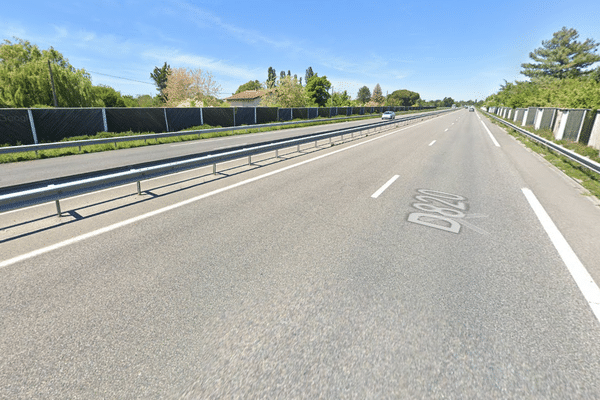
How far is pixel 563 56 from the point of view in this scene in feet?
169

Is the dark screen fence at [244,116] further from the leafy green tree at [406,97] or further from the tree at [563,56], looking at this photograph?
the leafy green tree at [406,97]

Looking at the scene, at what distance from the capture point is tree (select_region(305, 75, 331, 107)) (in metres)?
70.4

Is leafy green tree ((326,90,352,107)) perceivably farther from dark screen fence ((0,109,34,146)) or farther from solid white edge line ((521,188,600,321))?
solid white edge line ((521,188,600,321))

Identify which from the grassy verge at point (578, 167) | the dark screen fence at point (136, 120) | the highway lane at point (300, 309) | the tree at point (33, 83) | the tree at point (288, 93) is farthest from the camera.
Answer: the tree at point (288, 93)

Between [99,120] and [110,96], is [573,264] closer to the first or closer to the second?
[99,120]

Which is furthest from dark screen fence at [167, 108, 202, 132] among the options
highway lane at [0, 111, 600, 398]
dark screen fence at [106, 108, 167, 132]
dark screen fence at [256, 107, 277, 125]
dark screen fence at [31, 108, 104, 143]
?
highway lane at [0, 111, 600, 398]

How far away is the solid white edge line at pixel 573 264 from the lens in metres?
3.04

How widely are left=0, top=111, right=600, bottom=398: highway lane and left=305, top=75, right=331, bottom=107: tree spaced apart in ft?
230

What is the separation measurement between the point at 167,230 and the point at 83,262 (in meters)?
1.18

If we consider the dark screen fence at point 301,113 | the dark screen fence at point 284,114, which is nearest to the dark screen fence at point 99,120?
the dark screen fence at point 284,114

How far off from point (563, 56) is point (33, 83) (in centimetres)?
7845

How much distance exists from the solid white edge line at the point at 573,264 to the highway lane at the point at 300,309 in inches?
3.8

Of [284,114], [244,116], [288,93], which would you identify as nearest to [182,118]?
[244,116]

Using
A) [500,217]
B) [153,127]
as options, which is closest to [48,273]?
[500,217]
